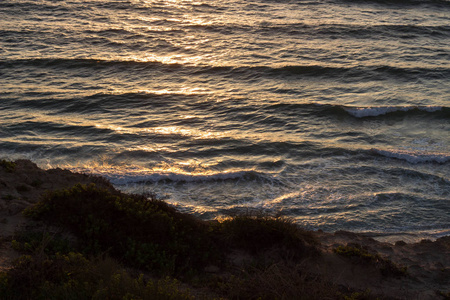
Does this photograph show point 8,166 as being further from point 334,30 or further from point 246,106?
point 334,30

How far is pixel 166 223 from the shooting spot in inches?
272

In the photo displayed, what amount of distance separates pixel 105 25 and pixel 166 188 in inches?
680

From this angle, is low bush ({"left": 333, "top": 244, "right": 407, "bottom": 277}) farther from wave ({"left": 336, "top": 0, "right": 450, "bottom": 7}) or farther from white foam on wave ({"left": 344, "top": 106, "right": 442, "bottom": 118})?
wave ({"left": 336, "top": 0, "right": 450, "bottom": 7})

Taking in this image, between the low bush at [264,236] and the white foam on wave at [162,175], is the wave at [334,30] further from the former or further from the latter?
the low bush at [264,236]

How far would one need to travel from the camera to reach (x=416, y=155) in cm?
1232

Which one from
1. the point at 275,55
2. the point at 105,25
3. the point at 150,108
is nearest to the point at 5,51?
the point at 105,25

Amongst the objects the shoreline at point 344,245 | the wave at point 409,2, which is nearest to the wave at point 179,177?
the shoreline at point 344,245

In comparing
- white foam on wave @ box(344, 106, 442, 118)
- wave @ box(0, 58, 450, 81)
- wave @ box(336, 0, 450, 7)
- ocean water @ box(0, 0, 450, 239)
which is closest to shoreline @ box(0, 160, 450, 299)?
ocean water @ box(0, 0, 450, 239)

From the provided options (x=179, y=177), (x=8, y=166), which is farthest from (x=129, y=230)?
(x=179, y=177)

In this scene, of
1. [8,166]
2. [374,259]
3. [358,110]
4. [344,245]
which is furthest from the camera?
[358,110]

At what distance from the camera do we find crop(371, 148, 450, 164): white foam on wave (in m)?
12.1

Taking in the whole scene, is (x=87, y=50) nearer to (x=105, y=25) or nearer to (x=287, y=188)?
(x=105, y=25)

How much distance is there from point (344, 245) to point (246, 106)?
8946 mm

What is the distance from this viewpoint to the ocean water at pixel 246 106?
34.8 feet
